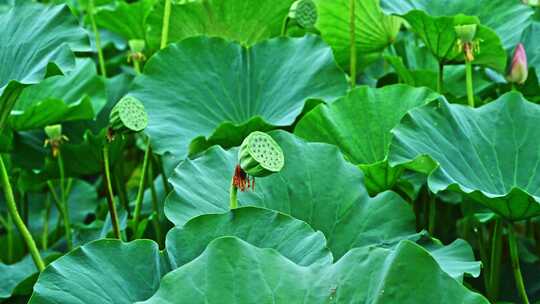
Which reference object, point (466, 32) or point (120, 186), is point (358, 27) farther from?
point (120, 186)

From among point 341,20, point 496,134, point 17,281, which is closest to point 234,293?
A: point 496,134

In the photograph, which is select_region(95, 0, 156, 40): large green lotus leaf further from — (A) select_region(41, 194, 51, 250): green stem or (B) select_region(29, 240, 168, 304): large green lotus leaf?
(B) select_region(29, 240, 168, 304): large green lotus leaf

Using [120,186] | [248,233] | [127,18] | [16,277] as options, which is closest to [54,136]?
[120,186]

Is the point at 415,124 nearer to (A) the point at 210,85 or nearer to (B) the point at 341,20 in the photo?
(A) the point at 210,85

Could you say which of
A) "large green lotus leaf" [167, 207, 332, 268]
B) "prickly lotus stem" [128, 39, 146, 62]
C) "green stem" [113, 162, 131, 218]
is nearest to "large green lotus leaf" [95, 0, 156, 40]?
"prickly lotus stem" [128, 39, 146, 62]

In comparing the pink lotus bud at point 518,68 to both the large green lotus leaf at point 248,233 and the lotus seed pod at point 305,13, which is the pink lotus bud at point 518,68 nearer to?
the lotus seed pod at point 305,13

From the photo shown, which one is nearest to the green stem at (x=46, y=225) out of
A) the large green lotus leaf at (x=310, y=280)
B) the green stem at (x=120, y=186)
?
the green stem at (x=120, y=186)

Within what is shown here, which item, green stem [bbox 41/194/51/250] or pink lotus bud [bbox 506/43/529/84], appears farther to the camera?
green stem [bbox 41/194/51/250]
